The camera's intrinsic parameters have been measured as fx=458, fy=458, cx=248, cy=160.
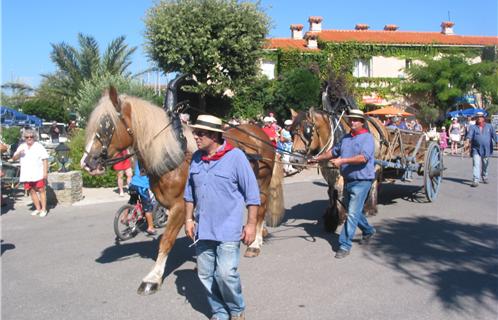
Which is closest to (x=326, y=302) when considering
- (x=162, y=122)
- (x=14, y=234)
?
(x=162, y=122)

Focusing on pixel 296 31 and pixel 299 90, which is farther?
pixel 296 31

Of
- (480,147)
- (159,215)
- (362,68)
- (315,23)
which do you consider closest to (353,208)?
(159,215)

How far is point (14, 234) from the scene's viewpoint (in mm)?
7969

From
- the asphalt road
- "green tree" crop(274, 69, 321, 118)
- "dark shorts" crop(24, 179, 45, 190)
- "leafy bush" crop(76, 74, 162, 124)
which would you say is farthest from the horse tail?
"green tree" crop(274, 69, 321, 118)

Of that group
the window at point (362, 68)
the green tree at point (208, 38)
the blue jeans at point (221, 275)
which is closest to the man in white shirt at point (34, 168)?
the blue jeans at point (221, 275)

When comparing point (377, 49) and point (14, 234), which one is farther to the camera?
point (377, 49)

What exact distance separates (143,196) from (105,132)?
7.96 ft

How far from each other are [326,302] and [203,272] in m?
1.40

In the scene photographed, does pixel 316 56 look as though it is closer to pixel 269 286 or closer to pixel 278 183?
pixel 278 183

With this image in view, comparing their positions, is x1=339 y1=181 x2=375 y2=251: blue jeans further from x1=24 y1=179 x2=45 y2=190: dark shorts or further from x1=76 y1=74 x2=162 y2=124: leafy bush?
x1=76 y1=74 x2=162 y2=124: leafy bush

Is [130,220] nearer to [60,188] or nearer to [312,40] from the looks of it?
[60,188]

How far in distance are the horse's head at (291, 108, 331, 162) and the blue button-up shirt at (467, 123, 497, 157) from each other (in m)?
7.15

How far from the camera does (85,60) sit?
26422 mm

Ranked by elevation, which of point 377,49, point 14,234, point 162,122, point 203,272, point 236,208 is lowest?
point 14,234
